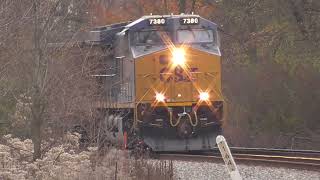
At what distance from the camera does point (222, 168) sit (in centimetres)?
1357

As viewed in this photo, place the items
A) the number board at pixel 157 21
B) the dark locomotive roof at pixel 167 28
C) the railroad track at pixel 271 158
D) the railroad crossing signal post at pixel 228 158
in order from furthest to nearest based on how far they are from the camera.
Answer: the number board at pixel 157 21 < the dark locomotive roof at pixel 167 28 < the railroad track at pixel 271 158 < the railroad crossing signal post at pixel 228 158

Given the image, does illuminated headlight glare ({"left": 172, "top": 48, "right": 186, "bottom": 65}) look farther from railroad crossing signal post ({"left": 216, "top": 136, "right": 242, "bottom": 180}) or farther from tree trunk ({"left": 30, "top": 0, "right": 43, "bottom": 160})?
railroad crossing signal post ({"left": 216, "top": 136, "right": 242, "bottom": 180})

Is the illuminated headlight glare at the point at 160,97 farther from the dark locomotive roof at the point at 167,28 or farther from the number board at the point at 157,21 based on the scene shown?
the number board at the point at 157,21

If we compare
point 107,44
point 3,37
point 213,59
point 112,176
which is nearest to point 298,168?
point 112,176

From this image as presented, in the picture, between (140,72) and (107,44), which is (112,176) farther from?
(107,44)

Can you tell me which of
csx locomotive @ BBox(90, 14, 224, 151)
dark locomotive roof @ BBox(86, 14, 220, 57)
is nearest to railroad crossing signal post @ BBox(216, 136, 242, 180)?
csx locomotive @ BBox(90, 14, 224, 151)

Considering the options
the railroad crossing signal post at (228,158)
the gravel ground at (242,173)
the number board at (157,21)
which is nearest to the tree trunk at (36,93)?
the gravel ground at (242,173)

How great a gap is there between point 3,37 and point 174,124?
233 inches

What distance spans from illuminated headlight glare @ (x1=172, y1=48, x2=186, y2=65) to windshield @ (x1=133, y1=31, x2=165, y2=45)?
1.56ft

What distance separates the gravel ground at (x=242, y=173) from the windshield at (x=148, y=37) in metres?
3.73

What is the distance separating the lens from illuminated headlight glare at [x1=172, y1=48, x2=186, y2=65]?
16625 mm

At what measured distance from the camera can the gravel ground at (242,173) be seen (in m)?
12.0

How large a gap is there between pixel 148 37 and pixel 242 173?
538cm

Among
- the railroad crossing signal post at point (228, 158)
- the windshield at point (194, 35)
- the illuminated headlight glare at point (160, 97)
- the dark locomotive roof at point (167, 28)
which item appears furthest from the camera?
the windshield at point (194, 35)
